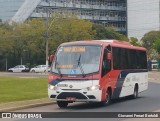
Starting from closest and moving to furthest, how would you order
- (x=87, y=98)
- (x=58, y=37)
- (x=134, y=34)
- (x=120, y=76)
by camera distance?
(x=87, y=98)
(x=120, y=76)
(x=58, y=37)
(x=134, y=34)

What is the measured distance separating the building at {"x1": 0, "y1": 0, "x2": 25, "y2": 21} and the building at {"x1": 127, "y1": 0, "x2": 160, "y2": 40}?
30.2m

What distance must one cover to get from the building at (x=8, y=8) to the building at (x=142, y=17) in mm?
30159

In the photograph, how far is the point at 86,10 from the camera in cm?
12800

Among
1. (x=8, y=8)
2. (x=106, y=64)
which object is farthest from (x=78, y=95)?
(x=8, y=8)

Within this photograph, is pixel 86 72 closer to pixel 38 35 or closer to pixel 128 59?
pixel 128 59

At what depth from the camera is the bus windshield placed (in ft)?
64.8

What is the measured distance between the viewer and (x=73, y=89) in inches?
761

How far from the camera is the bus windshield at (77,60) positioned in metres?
19.8

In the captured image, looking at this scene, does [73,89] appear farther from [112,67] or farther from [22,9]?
[22,9]

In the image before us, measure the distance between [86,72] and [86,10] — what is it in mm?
109268

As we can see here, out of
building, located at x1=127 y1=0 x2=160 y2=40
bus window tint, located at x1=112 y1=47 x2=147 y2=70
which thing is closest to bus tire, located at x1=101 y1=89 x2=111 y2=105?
bus window tint, located at x1=112 y1=47 x2=147 y2=70

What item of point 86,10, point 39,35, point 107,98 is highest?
point 86,10

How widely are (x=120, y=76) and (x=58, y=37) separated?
60841 mm

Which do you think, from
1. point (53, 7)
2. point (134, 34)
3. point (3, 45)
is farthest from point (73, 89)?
point (134, 34)
